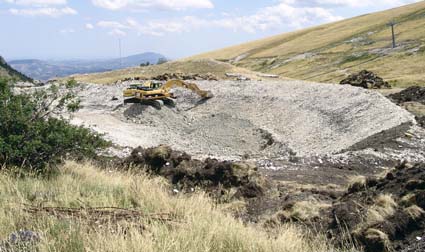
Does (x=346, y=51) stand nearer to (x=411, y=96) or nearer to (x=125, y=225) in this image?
(x=411, y=96)

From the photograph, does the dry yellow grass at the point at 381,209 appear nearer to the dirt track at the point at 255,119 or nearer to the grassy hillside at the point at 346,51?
the dirt track at the point at 255,119

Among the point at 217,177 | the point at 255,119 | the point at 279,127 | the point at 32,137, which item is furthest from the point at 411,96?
the point at 32,137

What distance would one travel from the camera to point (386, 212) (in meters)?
8.60

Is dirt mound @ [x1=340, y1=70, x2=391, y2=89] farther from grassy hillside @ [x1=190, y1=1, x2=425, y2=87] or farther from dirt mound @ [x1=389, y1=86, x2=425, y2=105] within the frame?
grassy hillside @ [x1=190, y1=1, x2=425, y2=87]

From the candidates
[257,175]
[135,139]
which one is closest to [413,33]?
[135,139]

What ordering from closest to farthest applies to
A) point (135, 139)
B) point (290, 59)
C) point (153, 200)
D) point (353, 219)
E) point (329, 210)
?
1. point (153, 200)
2. point (353, 219)
3. point (329, 210)
4. point (135, 139)
5. point (290, 59)

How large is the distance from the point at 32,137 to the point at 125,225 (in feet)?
16.6

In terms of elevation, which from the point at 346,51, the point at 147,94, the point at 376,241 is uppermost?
the point at 346,51

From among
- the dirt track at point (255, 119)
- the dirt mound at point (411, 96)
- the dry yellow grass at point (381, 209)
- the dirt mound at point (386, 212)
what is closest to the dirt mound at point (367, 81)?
the dirt mound at point (411, 96)

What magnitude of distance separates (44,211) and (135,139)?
18.9 m

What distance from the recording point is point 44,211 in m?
6.21

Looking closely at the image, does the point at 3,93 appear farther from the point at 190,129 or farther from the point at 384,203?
the point at 190,129

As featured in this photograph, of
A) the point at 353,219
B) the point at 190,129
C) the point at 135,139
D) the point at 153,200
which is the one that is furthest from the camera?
the point at 190,129

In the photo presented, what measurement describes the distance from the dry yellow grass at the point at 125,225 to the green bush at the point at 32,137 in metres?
1.08
